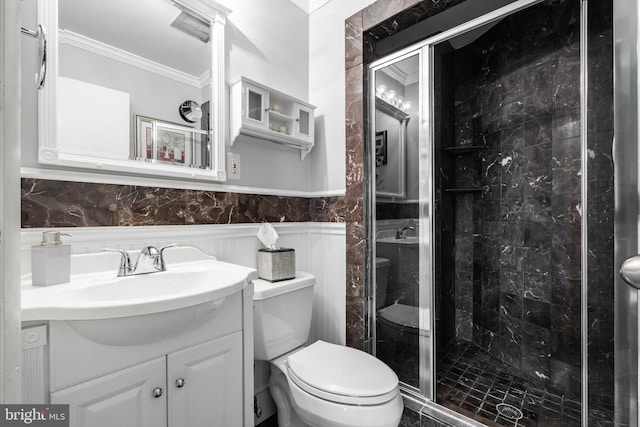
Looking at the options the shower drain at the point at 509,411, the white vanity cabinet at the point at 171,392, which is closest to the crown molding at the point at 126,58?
the white vanity cabinet at the point at 171,392

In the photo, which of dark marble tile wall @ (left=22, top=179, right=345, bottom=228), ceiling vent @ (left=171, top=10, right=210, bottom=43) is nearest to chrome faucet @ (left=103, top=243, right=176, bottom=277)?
dark marble tile wall @ (left=22, top=179, right=345, bottom=228)

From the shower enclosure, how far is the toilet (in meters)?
0.47

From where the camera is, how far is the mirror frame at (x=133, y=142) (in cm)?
100

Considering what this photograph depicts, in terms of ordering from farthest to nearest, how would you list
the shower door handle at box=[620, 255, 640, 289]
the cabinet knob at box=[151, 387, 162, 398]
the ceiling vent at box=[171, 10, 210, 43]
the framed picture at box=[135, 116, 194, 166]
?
the ceiling vent at box=[171, 10, 210, 43] → the framed picture at box=[135, 116, 194, 166] → the cabinet knob at box=[151, 387, 162, 398] → the shower door handle at box=[620, 255, 640, 289]

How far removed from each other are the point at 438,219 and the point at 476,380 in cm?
101

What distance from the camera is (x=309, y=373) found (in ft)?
3.86

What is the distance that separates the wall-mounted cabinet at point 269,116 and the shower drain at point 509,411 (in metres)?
1.74

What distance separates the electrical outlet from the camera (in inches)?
59.0

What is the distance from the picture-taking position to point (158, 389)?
836mm

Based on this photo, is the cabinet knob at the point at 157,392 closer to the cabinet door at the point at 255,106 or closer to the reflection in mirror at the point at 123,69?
the reflection in mirror at the point at 123,69

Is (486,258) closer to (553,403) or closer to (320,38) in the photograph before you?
(553,403)

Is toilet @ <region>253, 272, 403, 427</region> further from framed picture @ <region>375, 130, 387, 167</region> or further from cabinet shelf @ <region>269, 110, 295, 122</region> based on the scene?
cabinet shelf @ <region>269, 110, 295, 122</region>

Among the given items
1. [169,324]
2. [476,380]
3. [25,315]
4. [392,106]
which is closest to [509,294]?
[476,380]

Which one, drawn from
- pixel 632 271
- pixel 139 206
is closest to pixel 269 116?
pixel 139 206
